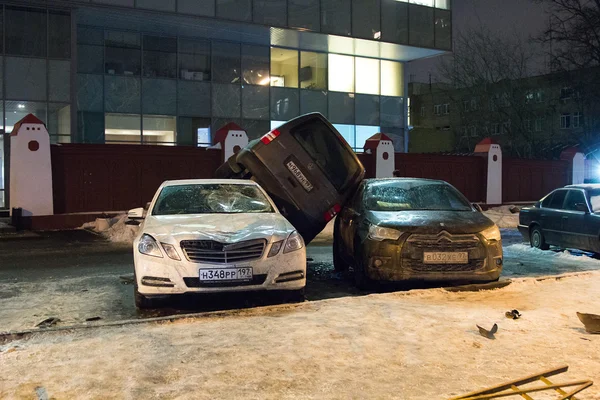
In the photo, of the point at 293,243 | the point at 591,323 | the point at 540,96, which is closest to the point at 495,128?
the point at 540,96

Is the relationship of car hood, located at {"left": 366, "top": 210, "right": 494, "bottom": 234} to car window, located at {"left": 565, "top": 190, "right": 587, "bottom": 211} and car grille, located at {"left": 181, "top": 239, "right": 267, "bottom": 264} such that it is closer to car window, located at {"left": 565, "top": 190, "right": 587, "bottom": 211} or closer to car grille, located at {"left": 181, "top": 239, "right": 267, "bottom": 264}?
car grille, located at {"left": 181, "top": 239, "right": 267, "bottom": 264}

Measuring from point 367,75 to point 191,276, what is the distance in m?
22.6

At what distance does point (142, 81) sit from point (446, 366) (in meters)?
20.2

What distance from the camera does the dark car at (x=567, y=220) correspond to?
385 inches

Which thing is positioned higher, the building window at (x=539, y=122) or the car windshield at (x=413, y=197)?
the building window at (x=539, y=122)

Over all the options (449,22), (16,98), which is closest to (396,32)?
(449,22)

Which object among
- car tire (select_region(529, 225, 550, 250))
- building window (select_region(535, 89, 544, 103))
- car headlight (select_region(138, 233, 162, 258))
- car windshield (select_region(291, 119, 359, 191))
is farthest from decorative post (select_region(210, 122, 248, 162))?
building window (select_region(535, 89, 544, 103))

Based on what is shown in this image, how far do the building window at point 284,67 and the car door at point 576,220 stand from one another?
16.1 meters

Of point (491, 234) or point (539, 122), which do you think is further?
point (539, 122)

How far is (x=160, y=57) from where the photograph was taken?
22.4m

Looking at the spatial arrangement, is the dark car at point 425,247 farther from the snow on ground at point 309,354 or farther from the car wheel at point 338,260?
the car wheel at point 338,260

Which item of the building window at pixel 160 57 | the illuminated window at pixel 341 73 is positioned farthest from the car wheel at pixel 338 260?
the illuminated window at pixel 341 73

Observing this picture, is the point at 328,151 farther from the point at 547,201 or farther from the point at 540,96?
the point at 540,96

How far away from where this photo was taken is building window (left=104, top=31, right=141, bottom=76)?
2159cm
